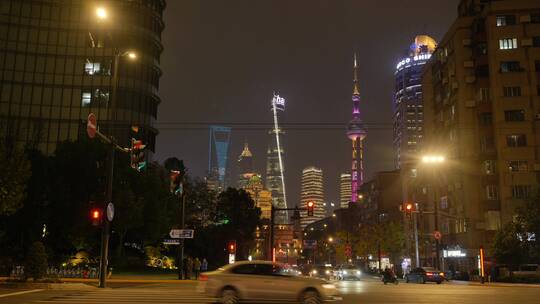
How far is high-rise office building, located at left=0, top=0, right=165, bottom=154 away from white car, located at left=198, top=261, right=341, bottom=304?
61.0 meters

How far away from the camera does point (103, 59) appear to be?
79562 mm

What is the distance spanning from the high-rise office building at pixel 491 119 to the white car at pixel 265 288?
47952 mm

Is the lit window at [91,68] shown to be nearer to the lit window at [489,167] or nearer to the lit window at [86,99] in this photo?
the lit window at [86,99]

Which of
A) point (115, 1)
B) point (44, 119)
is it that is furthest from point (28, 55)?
point (115, 1)

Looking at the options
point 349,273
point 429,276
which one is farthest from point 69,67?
point 429,276

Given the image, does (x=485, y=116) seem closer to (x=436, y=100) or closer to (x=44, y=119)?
(x=436, y=100)

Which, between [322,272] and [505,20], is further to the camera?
[505,20]

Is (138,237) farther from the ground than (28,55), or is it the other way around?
(28,55)

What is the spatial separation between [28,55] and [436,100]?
60405 millimetres

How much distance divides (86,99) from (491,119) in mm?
55808

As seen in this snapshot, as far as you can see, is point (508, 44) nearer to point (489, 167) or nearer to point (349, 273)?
point (489, 167)

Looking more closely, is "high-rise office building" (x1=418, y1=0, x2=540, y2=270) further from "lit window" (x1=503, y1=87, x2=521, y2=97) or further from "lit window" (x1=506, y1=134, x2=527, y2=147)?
"lit window" (x1=503, y1=87, x2=521, y2=97)

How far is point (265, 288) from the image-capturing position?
18.1 meters

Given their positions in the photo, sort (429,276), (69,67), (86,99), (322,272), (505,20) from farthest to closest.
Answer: (69,67) → (86,99) → (505,20) → (322,272) → (429,276)
